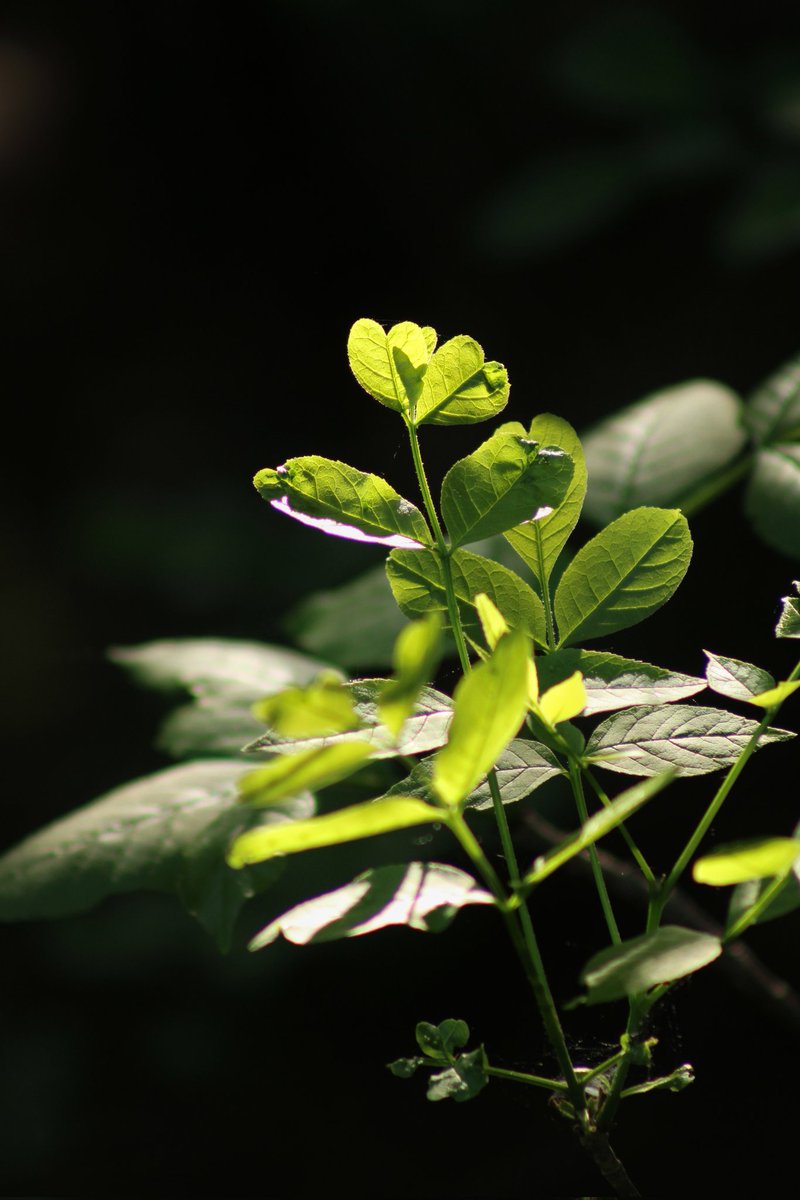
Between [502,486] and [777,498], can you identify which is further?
[777,498]

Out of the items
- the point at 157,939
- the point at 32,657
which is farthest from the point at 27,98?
the point at 157,939

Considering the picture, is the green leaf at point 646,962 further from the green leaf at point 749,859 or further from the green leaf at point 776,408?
the green leaf at point 776,408

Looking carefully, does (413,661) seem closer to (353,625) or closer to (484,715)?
(484,715)

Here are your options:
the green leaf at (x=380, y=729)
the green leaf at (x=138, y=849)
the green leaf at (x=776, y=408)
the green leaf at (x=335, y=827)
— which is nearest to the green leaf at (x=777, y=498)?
the green leaf at (x=776, y=408)

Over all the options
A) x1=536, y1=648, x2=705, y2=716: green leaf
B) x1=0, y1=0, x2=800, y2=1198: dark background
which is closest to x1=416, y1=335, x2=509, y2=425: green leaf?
x1=536, y1=648, x2=705, y2=716: green leaf

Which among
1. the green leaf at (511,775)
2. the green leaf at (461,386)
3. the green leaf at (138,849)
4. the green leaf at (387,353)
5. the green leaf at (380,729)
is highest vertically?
the green leaf at (387,353)

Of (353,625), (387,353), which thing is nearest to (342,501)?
(387,353)

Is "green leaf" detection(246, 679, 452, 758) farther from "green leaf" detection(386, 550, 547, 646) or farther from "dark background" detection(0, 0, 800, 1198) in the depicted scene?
"dark background" detection(0, 0, 800, 1198)
